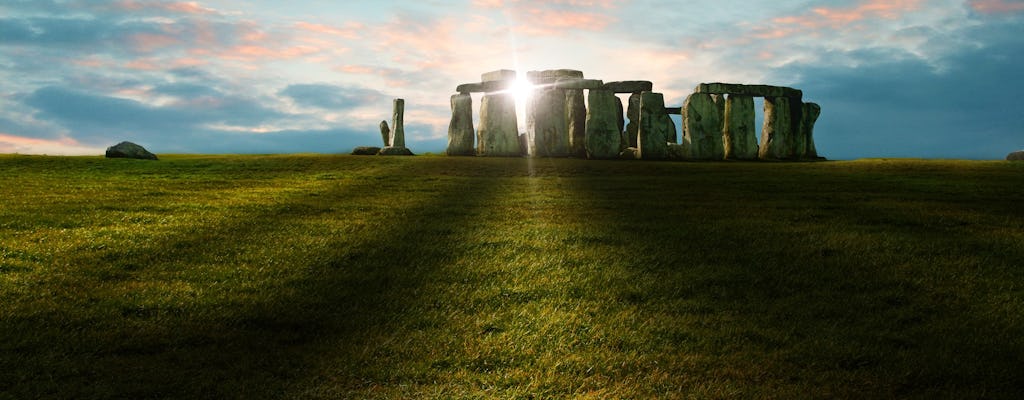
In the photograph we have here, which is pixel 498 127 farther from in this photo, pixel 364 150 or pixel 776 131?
pixel 776 131

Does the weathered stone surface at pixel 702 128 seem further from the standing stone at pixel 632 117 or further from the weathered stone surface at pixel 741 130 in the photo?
the standing stone at pixel 632 117

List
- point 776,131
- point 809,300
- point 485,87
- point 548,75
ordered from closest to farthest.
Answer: point 809,300
point 485,87
point 776,131
point 548,75

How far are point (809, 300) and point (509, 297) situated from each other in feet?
9.70

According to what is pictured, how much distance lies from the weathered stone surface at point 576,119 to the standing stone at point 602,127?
892mm

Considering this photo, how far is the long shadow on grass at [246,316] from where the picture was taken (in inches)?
209

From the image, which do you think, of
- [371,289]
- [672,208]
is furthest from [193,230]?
[672,208]

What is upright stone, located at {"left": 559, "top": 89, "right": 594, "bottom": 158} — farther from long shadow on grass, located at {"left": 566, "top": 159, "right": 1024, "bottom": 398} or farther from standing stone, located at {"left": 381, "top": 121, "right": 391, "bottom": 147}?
long shadow on grass, located at {"left": 566, "top": 159, "right": 1024, "bottom": 398}

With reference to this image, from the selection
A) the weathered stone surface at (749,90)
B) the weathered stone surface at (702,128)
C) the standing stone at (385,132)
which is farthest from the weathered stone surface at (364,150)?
the weathered stone surface at (749,90)

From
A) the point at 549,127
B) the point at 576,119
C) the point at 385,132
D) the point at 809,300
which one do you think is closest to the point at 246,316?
the point at 809,300

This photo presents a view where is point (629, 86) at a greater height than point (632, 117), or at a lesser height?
greater

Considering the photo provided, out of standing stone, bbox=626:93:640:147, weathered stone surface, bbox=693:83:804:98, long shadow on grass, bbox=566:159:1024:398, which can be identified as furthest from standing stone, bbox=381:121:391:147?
long shadow on grass, bbox=566:159:1024:398

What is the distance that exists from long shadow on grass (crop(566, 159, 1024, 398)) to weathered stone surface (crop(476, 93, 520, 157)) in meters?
13.2

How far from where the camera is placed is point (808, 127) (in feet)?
96.6

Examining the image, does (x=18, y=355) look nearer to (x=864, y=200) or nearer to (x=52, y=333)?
(x=52, y=333)
